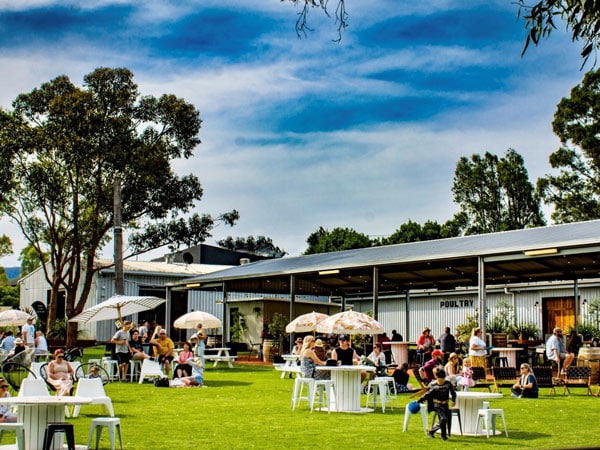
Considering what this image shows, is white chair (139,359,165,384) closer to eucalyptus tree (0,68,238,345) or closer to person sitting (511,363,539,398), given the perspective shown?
person sitting (511,363,539,398)

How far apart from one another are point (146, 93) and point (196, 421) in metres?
27.0

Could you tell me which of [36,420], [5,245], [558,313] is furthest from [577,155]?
[5,245]

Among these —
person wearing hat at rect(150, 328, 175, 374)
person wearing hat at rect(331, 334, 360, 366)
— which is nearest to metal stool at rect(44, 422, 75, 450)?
person wearing hat at rect(331, 334, 360, 366)

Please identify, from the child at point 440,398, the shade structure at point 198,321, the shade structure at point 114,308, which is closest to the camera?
the child at point 440,398

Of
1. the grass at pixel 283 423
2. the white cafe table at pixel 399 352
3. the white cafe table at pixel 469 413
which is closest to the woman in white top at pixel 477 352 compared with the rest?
the grass at pixel 283 423

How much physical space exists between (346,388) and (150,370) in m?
6.88

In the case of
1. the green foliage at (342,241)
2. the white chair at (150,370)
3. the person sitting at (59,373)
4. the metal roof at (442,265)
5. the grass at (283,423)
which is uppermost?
the green foliage at (342,241)

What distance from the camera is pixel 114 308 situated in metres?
22.6

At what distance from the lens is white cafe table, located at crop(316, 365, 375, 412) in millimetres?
13773

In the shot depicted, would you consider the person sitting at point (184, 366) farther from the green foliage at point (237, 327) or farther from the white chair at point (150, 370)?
the green foliage at point (237, 327)

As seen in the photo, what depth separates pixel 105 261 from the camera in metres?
41.7

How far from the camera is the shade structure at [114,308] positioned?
22109 mm

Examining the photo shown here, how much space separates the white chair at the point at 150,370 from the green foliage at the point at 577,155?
89.6ft

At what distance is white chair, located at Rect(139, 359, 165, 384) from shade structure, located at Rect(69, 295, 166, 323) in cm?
294
